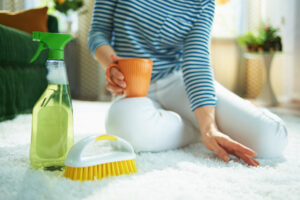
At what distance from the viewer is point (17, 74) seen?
4.85 feet

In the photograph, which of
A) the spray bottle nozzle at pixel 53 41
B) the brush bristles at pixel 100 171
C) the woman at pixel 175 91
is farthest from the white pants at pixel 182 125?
the spray bottle nozzle at pixel 53 41

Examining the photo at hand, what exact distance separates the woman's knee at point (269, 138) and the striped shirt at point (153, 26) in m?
0.28


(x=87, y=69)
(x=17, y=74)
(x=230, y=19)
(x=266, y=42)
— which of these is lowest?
(x=87, y=69)

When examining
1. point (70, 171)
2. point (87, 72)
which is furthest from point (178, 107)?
point (87, 72)

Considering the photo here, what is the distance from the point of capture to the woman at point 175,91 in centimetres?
81

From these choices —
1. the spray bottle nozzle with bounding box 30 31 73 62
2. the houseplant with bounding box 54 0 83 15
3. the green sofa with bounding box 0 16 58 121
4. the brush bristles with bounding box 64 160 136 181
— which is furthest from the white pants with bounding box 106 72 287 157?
the houseplant with bounding box 54 0 83 15

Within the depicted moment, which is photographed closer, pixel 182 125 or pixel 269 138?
pixel 269 138

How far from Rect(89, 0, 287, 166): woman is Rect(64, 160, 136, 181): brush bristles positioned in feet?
0.69

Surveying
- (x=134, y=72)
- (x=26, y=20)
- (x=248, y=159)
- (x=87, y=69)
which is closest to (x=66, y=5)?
(x=87, y=69)

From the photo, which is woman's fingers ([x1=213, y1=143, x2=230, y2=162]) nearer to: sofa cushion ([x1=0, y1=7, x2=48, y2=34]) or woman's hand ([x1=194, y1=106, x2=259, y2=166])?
woman's hand ([x1=194, y1=106, x2=259, y2=166])

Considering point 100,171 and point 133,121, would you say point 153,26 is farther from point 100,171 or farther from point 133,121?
point 100,171

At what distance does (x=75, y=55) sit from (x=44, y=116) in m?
2.94

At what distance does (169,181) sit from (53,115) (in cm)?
27

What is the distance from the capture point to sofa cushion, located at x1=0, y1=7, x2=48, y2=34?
1.86 m
